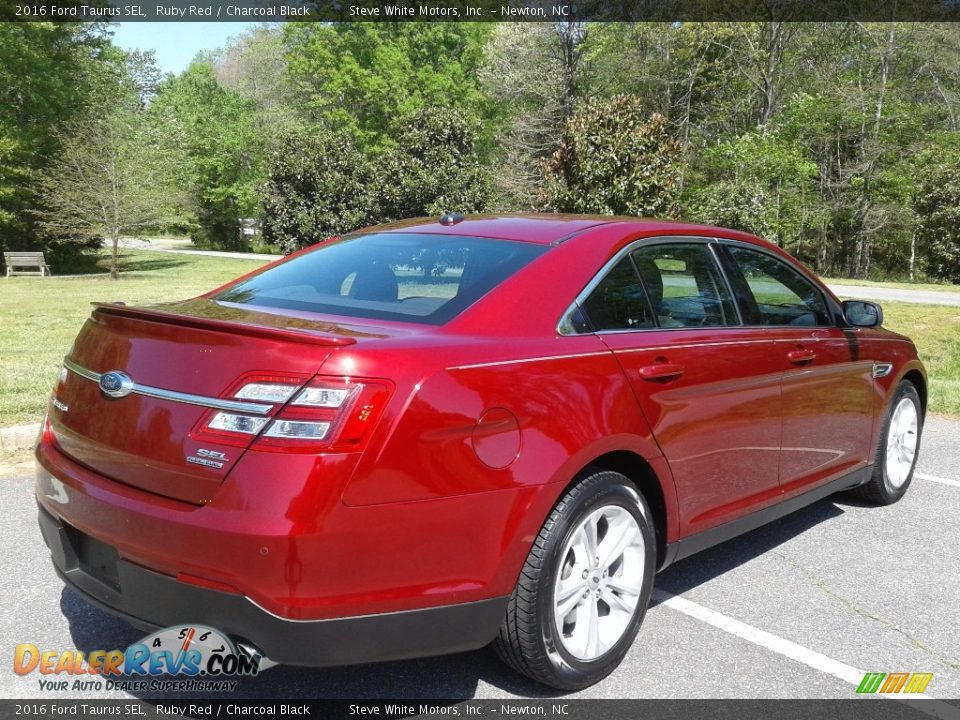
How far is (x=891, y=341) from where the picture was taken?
16.7ft

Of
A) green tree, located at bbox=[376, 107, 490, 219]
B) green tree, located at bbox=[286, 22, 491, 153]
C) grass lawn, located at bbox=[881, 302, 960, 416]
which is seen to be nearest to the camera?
grass lawn, located at bbox=[881, 302, 960, 416]

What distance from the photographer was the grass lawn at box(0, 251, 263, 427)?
25.2ft

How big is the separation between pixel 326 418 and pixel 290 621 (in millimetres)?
563

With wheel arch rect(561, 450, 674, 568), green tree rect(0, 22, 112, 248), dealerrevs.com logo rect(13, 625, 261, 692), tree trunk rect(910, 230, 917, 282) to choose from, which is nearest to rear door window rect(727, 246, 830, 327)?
wheel arch rect(561, 450, 674, 568)

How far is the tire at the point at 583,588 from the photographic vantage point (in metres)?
2.82

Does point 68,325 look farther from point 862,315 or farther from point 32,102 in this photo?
point 32,102

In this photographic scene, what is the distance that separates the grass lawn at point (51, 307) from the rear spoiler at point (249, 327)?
4146 mm

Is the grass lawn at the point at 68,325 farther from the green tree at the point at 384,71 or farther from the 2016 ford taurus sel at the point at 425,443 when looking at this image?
the green tree at the point at 384,71

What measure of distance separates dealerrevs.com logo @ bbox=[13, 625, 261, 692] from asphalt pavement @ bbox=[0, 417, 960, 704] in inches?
2.2

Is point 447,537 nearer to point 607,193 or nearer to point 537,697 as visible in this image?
point 537,697

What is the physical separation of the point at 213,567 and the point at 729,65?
46.7 metres

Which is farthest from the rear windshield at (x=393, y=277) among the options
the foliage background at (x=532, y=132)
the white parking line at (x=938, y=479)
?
the foliage background at (x=532, y=132)

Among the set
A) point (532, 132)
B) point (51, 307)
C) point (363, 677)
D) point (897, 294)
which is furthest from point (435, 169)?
point (363, 677)

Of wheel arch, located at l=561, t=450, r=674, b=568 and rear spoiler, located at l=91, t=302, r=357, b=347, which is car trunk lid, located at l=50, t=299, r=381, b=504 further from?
wheel arch, located at l=561, t=450, r=674, b=568
